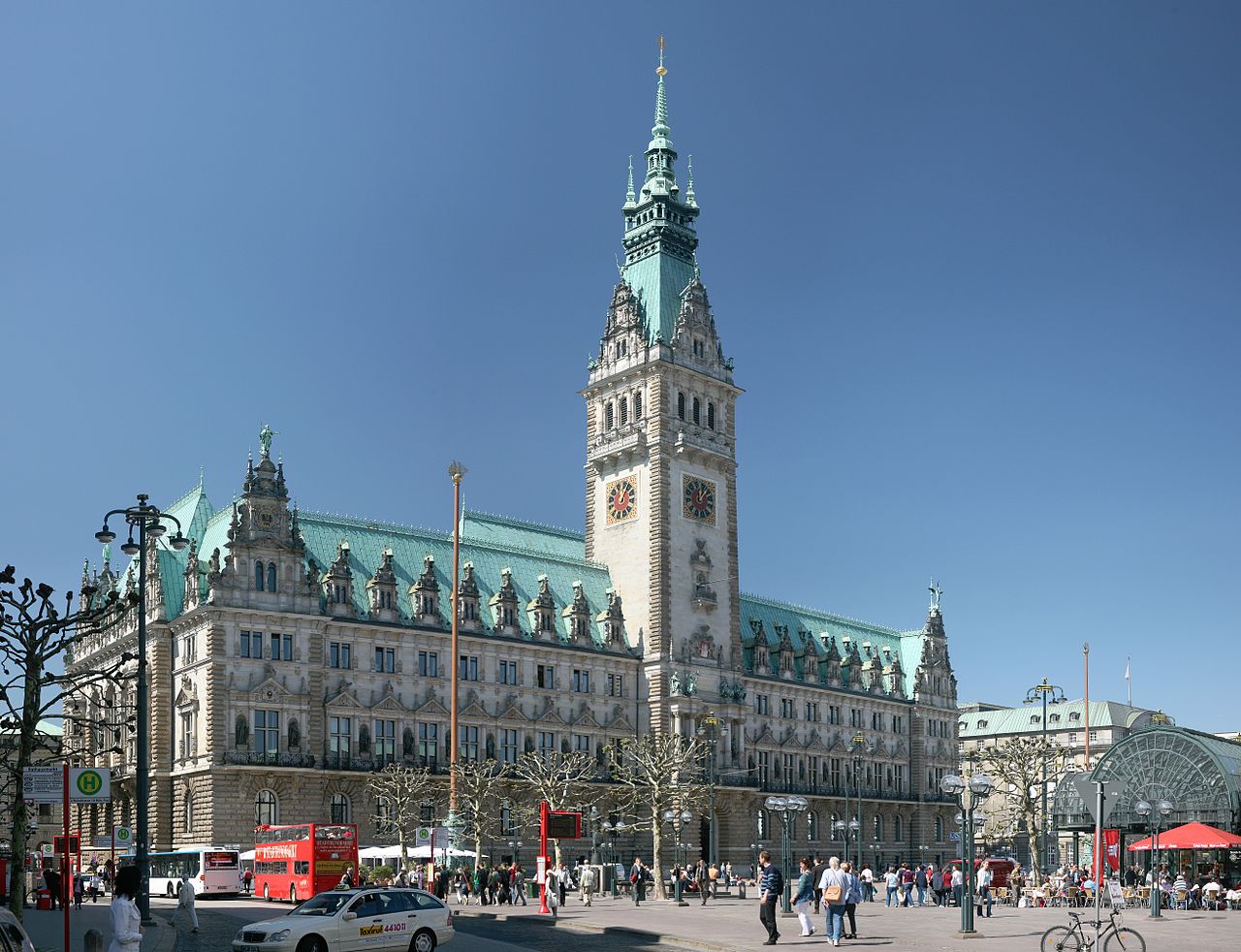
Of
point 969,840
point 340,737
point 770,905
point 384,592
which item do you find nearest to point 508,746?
point 340,737

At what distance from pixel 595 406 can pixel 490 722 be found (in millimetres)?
30713

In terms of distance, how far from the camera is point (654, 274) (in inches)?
4813

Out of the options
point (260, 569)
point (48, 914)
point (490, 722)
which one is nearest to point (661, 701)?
point (490, 722)

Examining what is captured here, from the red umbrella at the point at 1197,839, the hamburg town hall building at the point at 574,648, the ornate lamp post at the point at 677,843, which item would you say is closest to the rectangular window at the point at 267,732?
the hamburg town hall building at the point at 574,648

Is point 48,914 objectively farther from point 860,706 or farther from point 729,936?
point 860,706

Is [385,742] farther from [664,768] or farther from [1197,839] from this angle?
[1197,839]

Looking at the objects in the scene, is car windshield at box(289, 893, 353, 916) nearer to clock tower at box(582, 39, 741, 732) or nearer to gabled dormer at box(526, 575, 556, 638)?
gabled dormer at box(526, 575, 556, 638)

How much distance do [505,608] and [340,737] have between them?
57.4 feet

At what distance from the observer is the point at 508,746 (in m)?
106

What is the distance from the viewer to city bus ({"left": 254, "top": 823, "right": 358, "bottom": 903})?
67.4 metres

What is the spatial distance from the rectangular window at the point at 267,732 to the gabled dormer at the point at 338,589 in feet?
27.0

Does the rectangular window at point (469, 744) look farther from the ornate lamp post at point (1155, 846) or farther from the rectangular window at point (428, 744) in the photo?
the ornate lamp post at point (1155, 846)

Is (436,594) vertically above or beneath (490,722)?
above

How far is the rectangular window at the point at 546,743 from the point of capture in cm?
10762
